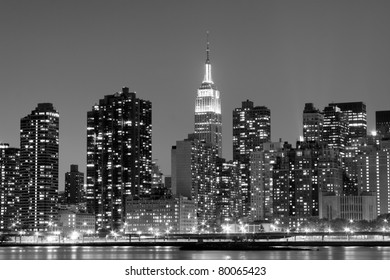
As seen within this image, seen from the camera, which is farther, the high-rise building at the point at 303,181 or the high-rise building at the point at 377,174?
the high-rise building at the point at 377,174

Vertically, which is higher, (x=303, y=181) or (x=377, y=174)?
(x=377, y=174)

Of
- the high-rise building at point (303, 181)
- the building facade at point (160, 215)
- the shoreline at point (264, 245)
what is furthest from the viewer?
the high-rise building at point (303, 181)

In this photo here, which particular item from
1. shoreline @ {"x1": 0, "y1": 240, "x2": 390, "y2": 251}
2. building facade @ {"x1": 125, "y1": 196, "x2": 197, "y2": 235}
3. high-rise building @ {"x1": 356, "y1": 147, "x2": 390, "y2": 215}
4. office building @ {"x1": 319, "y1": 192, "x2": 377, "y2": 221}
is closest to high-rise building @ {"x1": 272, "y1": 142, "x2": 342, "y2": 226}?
office building @ {"x1": 319, "y1": 192, "x2": 377, "y2": 221}

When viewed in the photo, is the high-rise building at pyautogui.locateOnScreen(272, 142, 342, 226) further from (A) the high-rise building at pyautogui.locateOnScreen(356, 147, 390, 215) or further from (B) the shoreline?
(B) the shoreline

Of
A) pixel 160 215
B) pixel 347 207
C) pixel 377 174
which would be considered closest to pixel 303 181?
pixel 347 207

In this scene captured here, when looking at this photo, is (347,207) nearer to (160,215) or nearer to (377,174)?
(377,174)

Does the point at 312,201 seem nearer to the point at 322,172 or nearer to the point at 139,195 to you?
the point at 322,172

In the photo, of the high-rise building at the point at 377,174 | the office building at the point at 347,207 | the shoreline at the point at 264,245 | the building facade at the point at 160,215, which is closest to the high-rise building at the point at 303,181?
the office building at the point at 347,207

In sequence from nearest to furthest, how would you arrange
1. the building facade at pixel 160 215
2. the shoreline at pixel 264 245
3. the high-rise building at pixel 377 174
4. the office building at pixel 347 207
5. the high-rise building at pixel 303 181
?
the shoreline at pixel 264 245, the building facade at pixel 160 215, the office building at pixel 347 207, the high-rise building at pixel 303 181, the high-rise building at pixel 377 174

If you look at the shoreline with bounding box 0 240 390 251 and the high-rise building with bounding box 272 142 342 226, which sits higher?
the high-rise building with bounding box 272 142 342 226

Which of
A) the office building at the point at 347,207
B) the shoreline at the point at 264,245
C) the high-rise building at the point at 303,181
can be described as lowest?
the shoreline at the point at 264,245

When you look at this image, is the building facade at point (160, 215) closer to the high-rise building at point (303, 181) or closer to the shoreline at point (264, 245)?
the high-rise building at point (303, 181)

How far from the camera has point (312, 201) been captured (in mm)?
185250
